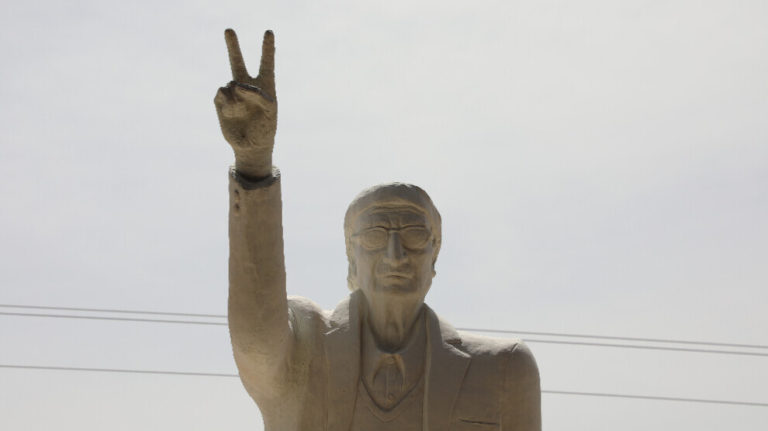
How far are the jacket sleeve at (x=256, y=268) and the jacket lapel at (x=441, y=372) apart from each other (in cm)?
92

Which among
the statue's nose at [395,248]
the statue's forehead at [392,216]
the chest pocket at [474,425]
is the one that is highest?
the statue's forehead at [392,216]

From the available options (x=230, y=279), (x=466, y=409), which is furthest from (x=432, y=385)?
(x=230, y=279)

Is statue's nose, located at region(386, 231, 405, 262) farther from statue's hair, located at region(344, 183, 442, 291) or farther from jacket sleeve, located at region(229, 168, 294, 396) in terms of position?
jacket sleeve, located at region(229, 168, 294, 396)

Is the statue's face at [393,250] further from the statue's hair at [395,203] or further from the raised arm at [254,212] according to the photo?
the raised arm at [254,212]

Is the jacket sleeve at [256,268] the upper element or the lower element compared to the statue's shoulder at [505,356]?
upper

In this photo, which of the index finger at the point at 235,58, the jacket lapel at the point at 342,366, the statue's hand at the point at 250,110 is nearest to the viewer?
the statue's hand at the point at 250,110

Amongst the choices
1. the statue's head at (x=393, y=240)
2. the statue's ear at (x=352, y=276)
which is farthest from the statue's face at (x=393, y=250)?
the statue's ear at (x=352, y=276)

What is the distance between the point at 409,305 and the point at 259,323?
3.33 feet

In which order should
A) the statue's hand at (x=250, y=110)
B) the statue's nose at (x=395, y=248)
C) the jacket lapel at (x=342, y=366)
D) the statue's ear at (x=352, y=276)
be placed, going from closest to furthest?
the statue's hand at (x=250, y=110)
the jacket lapel at (x=342, y=366)
the statue's nose at (x=395, y=248)
the statue's ear at (x=352, y=276)

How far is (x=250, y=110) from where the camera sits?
5.50 metres

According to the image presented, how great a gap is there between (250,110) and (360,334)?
1.52 meters

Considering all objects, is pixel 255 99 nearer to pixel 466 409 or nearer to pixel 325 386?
pixel 325 386

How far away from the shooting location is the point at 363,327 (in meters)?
6.34

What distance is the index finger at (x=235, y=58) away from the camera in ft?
18.2
